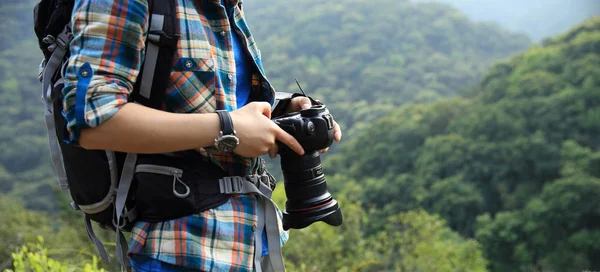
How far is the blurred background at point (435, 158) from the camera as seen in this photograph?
44.0 ft

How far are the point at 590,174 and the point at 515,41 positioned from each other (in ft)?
137

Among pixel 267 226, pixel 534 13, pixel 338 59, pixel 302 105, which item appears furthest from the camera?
pixel 534 13

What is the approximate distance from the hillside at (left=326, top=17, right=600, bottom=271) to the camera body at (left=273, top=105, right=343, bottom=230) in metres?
23.8

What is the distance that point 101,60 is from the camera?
0.87 meters

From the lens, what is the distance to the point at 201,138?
3.05ft

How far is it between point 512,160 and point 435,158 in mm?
4347

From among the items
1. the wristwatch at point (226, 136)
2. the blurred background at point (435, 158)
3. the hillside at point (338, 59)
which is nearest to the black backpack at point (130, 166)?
the wristwatch at point (226, 136)

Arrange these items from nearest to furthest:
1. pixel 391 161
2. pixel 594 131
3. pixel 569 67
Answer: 1. pixel 594 131
2. pixel 569 67
3. pixel 391 161

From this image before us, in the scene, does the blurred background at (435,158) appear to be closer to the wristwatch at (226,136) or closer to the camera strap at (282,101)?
the camera strap at (282,101)

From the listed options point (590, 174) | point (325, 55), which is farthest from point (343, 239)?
point (325, 55)

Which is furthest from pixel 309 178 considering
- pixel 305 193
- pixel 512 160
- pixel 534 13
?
pixel 534 13

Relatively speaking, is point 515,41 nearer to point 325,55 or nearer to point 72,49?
point 325,55

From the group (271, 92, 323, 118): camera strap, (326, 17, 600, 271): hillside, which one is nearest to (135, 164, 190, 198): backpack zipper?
(271, 92, 323, 118): camera strap

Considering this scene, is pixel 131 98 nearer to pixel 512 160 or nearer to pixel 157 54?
pixel 157 54
